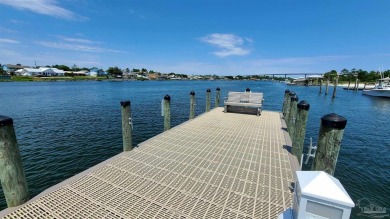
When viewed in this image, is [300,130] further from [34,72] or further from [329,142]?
[34,72]

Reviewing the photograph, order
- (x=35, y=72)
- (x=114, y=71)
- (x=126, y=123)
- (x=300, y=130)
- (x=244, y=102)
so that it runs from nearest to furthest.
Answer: (x=300, y=130)
(x=126, y=123)
(x=244, y=102)
(x=35, y=72)
(x=114, y=71)

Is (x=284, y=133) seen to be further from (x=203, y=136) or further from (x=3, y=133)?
(x=3, y=133)

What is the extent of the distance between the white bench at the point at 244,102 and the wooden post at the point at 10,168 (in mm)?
9648

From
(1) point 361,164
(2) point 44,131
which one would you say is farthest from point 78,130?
(1) point 361,164

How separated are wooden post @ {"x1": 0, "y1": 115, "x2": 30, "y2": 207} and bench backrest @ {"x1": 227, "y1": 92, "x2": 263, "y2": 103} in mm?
9960

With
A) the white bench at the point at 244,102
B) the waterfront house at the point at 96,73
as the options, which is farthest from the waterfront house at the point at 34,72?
the white bench at the point at 244,102

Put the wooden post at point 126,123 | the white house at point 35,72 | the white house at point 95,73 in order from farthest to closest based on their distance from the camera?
the white house at point 95,73
the white house at point 35,72
the wooden post at point 126,123

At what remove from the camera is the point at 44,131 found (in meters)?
10.9

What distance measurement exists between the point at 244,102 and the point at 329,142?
27.0 ft

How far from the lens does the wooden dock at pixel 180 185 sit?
3080 mm

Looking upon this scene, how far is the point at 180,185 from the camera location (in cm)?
381

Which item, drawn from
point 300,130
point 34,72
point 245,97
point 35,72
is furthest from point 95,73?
point 300,130

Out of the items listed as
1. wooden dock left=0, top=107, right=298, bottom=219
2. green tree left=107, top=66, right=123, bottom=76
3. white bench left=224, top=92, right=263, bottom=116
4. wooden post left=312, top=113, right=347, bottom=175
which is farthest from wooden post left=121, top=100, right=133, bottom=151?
green tree left=107, top=66, right=123, bottom=76

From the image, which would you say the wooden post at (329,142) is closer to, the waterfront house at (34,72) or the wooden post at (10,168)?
the wooden post at (10,168)
